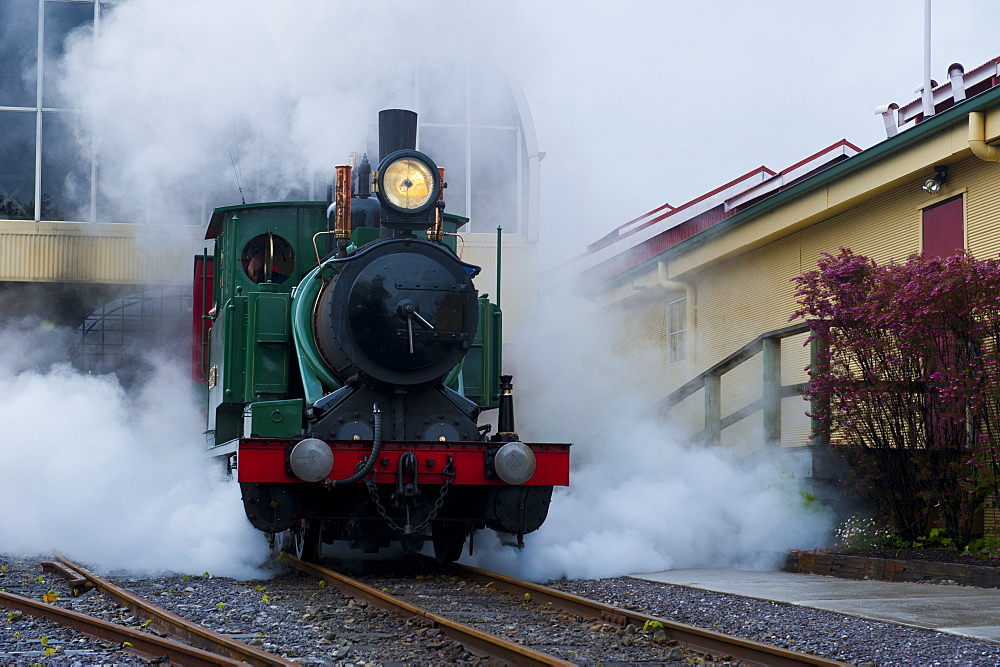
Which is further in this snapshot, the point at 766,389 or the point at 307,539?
the point at 766,389

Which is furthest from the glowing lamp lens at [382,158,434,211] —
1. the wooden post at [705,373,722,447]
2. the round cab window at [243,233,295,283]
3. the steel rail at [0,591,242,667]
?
the wooden post at [705,373,722,447]

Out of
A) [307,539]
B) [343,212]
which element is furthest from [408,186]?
[307,539]

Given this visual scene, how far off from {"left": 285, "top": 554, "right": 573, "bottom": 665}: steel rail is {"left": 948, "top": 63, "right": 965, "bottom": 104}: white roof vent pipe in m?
8.81

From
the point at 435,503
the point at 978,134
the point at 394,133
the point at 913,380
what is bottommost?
the point at 435,503

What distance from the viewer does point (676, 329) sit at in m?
16.0

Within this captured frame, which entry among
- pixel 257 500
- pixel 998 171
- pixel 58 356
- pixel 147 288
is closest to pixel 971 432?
pixel 998 171

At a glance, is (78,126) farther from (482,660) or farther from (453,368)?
(482,660)

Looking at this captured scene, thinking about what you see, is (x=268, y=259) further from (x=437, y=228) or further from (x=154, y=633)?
(x=154, y=633)

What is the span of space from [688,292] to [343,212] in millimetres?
7951

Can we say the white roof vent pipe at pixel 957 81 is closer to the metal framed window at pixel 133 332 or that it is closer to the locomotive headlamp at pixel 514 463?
the locomotive headlamp at pixel 514 463

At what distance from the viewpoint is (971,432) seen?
8609mm

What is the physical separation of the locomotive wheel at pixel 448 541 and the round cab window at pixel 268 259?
89.1 inches

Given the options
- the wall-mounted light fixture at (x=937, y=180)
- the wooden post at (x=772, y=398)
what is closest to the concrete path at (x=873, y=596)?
the wooden post at (x=772, y=398)

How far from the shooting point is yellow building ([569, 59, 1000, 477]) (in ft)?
33.1
